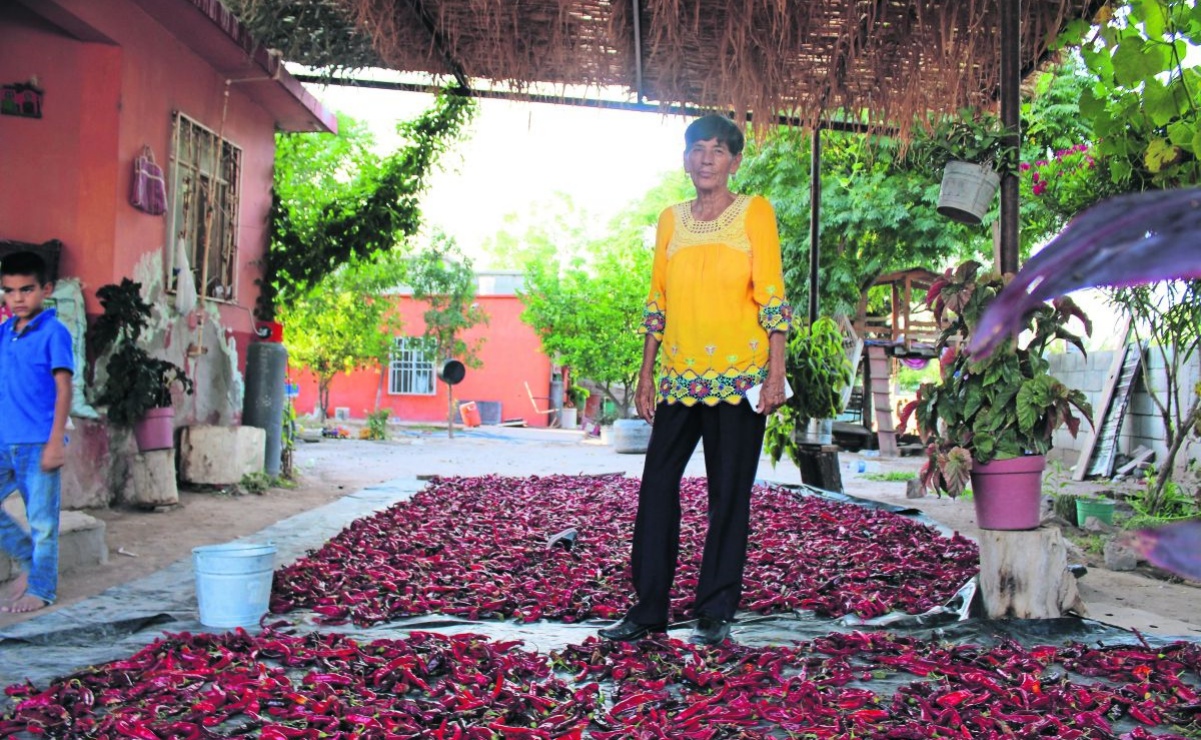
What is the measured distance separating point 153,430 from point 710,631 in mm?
4602

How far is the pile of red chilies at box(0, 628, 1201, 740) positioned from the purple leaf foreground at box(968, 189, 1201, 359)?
185cm

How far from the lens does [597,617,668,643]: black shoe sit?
120 inches

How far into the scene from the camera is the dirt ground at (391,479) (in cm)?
404

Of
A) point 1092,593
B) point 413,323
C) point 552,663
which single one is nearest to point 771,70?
point 1092,593

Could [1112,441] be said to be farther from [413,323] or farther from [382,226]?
[413,323]

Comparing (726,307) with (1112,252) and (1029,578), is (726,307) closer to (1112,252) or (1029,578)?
→ (1029,578)

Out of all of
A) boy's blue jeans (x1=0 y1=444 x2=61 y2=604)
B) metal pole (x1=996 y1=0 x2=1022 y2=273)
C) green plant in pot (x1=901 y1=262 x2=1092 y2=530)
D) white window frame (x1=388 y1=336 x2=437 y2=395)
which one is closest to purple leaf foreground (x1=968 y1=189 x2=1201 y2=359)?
green plant in pot (x1=901 y1=262 x2=1092 y2=530)

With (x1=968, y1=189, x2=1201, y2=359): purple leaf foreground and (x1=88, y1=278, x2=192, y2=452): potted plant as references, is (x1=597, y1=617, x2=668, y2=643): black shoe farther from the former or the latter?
(x1=88, y1=278, x2=192, y2=452): potted plant

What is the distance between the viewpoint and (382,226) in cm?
918

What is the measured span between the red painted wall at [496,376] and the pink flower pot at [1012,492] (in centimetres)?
2209

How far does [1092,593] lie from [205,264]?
6.53 metres

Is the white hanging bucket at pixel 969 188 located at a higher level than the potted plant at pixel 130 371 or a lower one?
higher

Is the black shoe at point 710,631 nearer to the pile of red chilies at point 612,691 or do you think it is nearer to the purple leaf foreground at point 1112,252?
the pile of red chilies at point 612,691

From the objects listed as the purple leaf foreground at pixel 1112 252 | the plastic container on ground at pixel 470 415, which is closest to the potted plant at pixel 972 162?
the purple leaf foreground at pixel 1112 252
